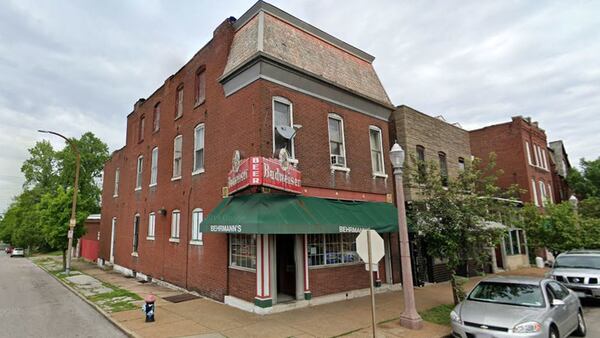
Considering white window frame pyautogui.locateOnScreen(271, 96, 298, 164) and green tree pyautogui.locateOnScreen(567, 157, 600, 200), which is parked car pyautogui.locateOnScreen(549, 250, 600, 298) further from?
green tree pyautogui.locateOnScreen(567, 157, 600, 200)

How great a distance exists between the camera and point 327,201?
36.6 feet

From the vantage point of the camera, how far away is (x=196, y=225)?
1337cm

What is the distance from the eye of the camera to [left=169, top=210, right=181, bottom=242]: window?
14.8 m

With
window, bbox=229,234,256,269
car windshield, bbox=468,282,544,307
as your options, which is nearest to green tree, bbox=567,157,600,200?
car windshield, bbox=468,282,544,307

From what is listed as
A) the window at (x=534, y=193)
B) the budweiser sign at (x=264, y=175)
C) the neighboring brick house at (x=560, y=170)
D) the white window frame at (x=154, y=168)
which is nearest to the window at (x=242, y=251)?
the budweiser sign at (x=264, y=175)

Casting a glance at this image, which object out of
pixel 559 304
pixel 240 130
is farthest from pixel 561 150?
pixel 240 130

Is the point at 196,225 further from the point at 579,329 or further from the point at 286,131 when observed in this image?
the point at 579,329

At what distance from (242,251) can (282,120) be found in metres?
4.56

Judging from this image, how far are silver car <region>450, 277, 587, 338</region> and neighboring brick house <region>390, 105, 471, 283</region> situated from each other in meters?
5.34

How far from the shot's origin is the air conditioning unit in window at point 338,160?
12.3 m

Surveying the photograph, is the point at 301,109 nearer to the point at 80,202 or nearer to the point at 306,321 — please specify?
the point at 306,321

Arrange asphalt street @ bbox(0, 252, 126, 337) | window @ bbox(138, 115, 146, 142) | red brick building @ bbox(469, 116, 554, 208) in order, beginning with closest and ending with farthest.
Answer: asphalt street @ bbox(0, 252, 126, 337) → window @ bbox(138, 115, 146, 142) → red brick building @ bbox(469, 116, 554, 208)

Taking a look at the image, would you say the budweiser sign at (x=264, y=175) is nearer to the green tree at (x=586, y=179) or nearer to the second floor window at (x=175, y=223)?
the second floor window at (x=175, y=223)

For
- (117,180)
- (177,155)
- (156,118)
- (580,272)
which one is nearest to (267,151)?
(177,155)
